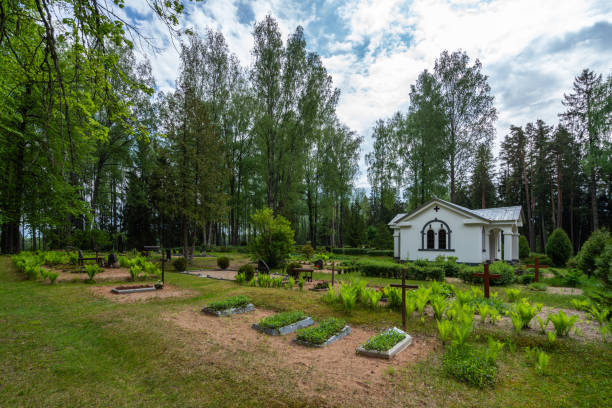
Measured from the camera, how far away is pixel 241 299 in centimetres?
714

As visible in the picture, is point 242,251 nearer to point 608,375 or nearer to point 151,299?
point 151,299

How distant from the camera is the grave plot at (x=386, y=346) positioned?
4.18 meters

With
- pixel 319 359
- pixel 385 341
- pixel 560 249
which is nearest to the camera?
pixel 319 359

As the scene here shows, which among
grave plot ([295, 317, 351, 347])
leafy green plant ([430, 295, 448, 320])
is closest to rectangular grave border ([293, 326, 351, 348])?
grave plot ([295, 317, 351, 347])

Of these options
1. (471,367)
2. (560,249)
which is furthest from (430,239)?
(471,367)

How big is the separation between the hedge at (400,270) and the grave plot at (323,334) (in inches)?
314

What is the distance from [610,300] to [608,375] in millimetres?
3340

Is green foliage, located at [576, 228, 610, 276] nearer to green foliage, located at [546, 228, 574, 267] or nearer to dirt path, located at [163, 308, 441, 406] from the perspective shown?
green foliage, located at [546, 228, 574, 267]

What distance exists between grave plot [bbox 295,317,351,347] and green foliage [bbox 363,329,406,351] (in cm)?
69

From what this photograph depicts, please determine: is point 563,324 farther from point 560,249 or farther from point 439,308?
point 560,249

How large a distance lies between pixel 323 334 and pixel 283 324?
0.92 m

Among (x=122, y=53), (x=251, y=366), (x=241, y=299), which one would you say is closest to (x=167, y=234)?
(x=122, y=53)

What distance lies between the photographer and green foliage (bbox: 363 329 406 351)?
429 centimetres

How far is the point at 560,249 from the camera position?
20438 mm
